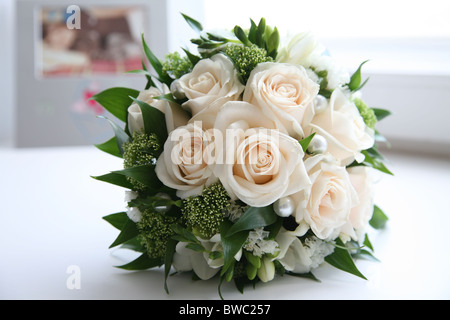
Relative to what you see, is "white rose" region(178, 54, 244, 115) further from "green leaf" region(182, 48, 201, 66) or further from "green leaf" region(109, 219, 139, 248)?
"green leaf" region(109, 219, 139, 248)

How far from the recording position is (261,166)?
59 cm

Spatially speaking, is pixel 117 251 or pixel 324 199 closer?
pixel 324 199

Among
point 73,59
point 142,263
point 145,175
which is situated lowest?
point 142,263

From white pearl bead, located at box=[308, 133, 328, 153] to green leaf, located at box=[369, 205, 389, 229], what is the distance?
0.26 meters

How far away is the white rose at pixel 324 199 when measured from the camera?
0.62 metres

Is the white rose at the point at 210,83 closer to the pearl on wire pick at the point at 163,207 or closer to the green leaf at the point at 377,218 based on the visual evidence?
the pearl on wire pick at the point at 163,207

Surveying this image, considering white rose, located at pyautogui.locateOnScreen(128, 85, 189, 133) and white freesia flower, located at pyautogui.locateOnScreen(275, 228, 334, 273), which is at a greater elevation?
white rose, located at pyautogui.locateOnScreen(128, 85, 189, 133)

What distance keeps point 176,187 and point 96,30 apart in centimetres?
105

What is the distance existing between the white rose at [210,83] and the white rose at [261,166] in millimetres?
60

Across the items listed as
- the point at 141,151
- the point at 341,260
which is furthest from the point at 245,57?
the point at 341,260

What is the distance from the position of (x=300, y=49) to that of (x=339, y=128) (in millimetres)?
104

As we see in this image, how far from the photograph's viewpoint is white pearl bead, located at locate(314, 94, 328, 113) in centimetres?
→ 66

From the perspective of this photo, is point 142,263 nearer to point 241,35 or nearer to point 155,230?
point 155,230

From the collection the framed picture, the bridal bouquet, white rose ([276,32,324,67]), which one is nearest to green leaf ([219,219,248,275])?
the bridal bouquet
